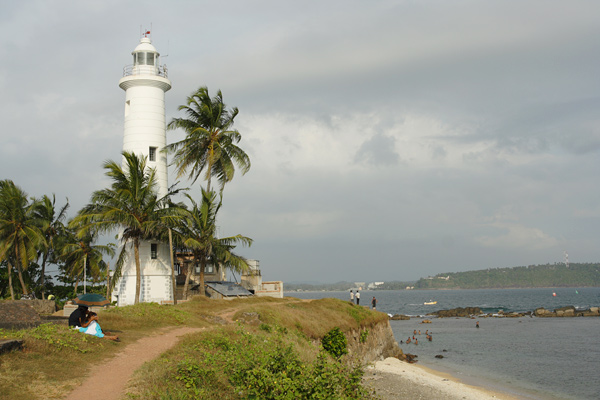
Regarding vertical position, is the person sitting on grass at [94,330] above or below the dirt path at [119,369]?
above

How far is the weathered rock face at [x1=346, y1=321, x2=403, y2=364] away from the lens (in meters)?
26.0

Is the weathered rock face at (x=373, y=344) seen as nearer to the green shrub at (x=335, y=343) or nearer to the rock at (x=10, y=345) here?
the green shrub at (x=335, y=343)

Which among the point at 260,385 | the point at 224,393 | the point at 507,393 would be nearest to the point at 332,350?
the point at 507,393

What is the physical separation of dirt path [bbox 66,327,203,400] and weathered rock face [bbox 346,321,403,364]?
1212 cm

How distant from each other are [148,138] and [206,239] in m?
7.63

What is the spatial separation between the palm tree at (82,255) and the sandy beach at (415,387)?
27.6m

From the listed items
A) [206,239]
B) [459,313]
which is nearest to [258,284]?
[206,239]

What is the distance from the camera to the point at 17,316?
14898mm

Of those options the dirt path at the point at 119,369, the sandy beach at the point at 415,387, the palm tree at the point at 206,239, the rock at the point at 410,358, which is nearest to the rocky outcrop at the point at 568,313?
the rock at the point at 410,358

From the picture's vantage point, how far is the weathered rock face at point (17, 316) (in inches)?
559

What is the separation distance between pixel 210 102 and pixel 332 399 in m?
28.6

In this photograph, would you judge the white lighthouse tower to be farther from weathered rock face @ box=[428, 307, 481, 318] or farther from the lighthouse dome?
→ weathered rock face @ box=[428, 307, 481, 318]

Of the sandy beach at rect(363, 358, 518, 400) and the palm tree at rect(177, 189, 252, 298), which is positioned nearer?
the sandy beach at rect(363, 358, 518, 400)

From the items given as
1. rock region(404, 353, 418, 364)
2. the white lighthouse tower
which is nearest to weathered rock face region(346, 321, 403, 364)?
rock region(404, 353, 418, 364)
